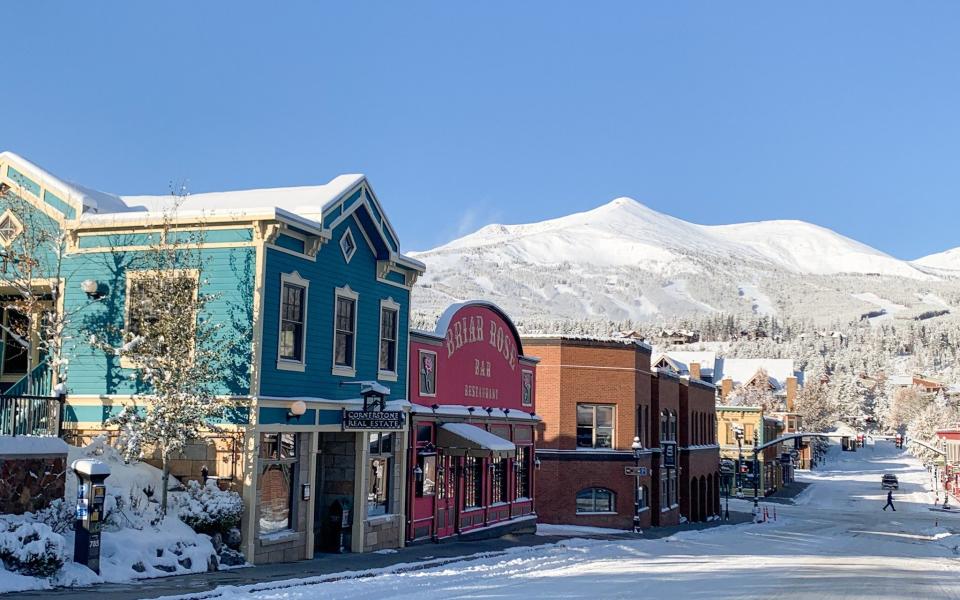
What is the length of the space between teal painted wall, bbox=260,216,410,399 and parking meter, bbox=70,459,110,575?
5.18 meters

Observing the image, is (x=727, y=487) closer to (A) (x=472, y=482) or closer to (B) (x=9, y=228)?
(A) (x=472, y=482)

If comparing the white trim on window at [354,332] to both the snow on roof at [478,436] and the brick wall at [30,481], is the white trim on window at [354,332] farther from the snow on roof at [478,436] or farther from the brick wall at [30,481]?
the brick wall at [30,481]

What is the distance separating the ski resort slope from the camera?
60.3 feet

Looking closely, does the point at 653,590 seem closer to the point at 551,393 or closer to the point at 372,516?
the point at 372,516

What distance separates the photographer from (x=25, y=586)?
15.5 metres

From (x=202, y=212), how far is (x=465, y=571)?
9.58m

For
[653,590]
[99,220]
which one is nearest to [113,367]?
[99,220]

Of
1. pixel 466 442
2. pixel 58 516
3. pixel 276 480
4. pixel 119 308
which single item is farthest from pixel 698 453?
pixel 58 516

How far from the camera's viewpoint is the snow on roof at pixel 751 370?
424 feet

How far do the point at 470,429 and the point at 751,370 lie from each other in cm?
10573

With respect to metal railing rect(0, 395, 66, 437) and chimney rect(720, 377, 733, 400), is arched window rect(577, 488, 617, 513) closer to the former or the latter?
metal railing rect(0, 395, 66, 437)

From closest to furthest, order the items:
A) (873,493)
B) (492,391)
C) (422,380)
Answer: (422,380), (492,391), (873,493)

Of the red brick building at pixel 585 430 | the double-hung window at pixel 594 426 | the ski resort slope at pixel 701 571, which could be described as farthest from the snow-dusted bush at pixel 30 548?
the double-hung window at pixel 594 426

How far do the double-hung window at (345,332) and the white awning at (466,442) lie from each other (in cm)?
535
